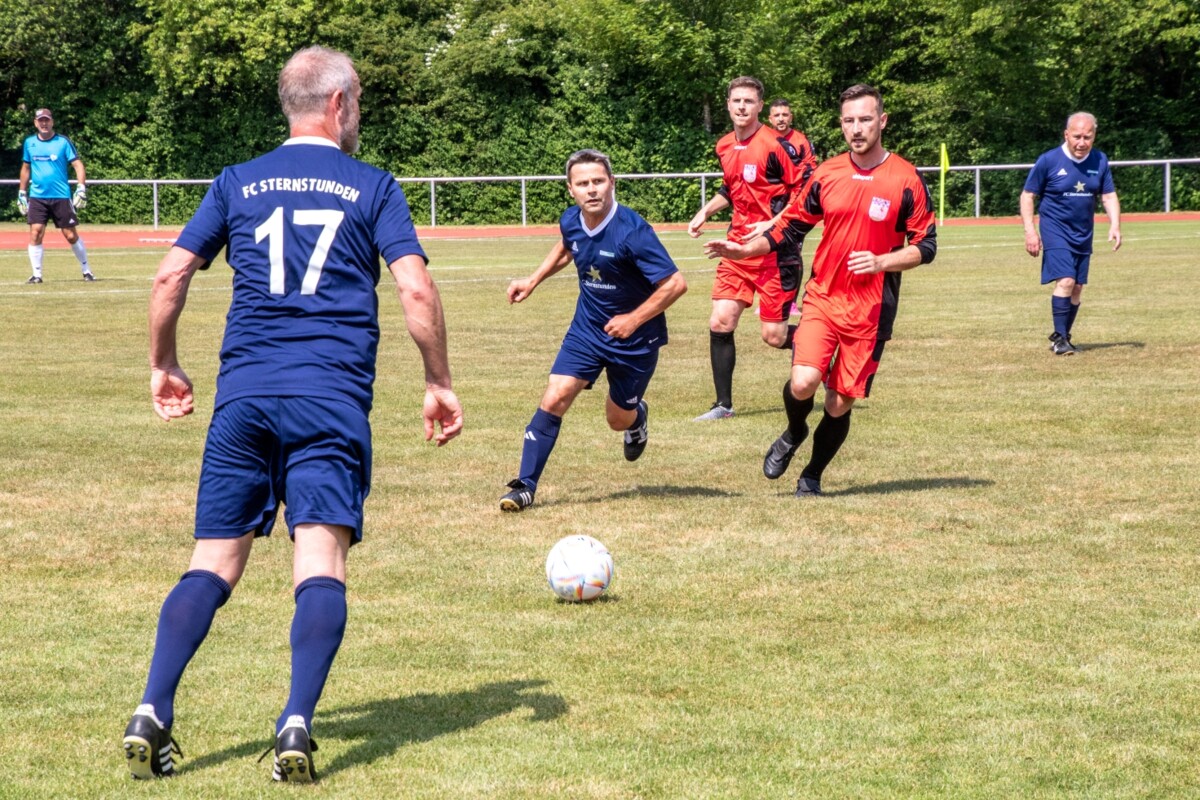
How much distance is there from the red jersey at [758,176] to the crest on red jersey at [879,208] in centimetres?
381

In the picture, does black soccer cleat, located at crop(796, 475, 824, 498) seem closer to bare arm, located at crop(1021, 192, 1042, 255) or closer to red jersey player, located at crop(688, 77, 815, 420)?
red jersey player, located at crop(688, 77, 815, 420)

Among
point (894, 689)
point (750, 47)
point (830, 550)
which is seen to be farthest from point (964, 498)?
point (750, 47)

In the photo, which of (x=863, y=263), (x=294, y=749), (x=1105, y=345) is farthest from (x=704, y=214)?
(x=294, y=749)

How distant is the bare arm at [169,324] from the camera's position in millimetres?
4465

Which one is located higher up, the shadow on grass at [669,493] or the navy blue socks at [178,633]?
the navy blue socks at [178,633]

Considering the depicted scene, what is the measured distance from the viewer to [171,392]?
183 inches

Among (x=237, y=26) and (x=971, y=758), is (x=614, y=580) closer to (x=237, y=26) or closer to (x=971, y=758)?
(x=971, y=758)

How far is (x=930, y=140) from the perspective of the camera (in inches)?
1863

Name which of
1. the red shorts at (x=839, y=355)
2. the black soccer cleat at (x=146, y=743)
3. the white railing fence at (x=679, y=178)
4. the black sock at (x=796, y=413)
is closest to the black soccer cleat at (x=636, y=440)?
the black sock at (x=796, y=413)

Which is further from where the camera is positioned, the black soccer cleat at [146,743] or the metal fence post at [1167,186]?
the metal fence post at [1167,186]

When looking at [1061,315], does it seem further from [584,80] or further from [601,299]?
[584,80]

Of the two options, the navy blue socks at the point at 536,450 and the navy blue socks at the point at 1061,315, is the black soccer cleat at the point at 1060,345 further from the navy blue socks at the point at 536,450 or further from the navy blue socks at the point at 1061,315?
the navy blue socks at the point at 536,450

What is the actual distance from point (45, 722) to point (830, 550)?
361 cm

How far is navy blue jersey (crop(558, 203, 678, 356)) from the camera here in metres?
8.24
